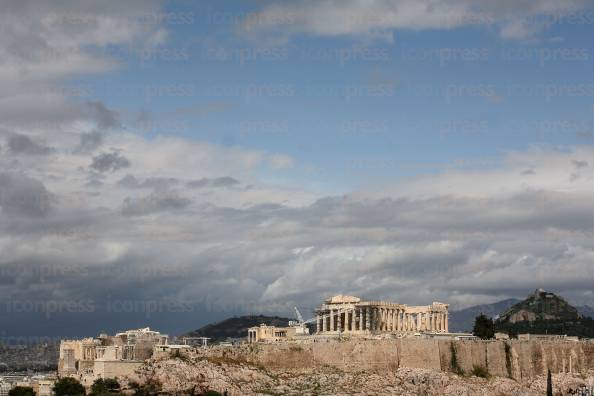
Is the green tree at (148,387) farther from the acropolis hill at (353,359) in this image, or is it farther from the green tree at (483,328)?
the green tree at (483,328)

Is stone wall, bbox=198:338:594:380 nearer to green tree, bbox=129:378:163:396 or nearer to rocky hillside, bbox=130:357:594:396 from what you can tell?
rocky hillside, bbox=130:357:594:396

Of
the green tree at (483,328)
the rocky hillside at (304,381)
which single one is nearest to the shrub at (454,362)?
the rocky hillside at (304,381)

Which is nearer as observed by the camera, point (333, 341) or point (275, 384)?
point (275, 384)

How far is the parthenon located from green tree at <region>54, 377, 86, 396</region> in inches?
1805

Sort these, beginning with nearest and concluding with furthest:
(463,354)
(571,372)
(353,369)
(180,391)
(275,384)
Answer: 1. (180,391)
2. (275,384)
3. (353,369)
4. (463,354)
5. (571,372)

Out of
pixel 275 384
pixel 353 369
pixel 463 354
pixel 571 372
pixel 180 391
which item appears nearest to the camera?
pixel 180 391

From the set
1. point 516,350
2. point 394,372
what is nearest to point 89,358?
point 394,372

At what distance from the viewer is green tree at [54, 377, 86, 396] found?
109188mm

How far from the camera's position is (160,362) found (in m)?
113

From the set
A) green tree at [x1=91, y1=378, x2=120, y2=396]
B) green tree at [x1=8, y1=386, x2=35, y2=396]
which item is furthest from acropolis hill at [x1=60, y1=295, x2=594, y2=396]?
green tree at [x1=8, y1=386, x2=35, y2=396]

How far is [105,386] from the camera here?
108438 millimetres

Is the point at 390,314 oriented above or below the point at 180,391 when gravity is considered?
above

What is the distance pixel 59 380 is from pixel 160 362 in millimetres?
10847

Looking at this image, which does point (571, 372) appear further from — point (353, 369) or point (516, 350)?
point (353, 369)
